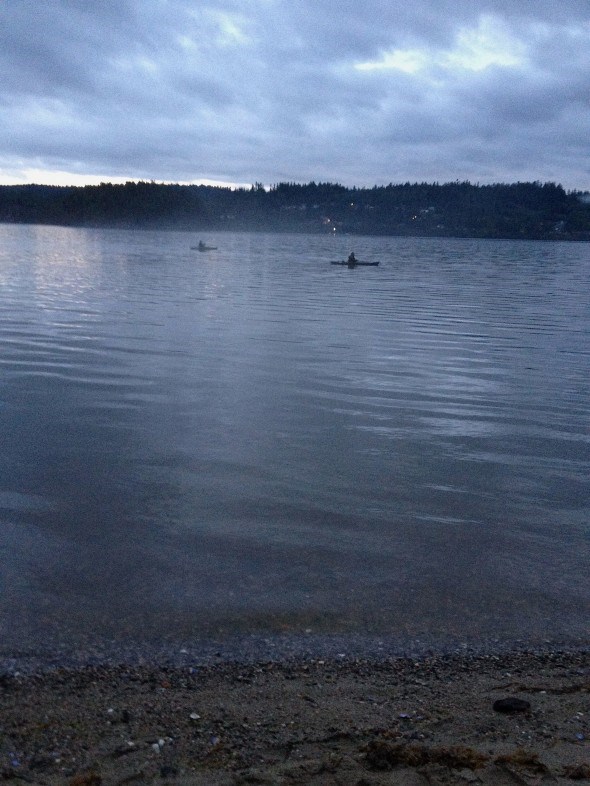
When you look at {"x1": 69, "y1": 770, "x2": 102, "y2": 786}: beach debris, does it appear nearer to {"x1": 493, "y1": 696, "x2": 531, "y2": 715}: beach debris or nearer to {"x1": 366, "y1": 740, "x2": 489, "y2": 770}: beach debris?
{"x1": 366, "y1": 740, "x2": 489, "y2": 770}: beach debris

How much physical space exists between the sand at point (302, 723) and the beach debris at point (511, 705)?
3cm

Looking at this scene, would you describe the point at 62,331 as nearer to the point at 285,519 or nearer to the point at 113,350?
the point at 113,350

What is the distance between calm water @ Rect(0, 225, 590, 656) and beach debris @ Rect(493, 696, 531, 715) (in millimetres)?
1297

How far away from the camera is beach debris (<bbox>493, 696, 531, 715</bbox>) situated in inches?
199

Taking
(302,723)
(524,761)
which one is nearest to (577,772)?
(524,761)

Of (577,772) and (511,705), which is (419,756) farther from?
(511,705)

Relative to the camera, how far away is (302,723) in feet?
16.0

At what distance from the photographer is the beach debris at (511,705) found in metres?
5.07

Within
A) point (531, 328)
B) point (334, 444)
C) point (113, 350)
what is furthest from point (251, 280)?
point (334, 444)

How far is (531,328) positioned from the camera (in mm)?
27406

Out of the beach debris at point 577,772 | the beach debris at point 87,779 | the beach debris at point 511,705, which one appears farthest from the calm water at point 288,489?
the beach debris at point 577,772

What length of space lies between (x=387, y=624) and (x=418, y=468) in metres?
4.23

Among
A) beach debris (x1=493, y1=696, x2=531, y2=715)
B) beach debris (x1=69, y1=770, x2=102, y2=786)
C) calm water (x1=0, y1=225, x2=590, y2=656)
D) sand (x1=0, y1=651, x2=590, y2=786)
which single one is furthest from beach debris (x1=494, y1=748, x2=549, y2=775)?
beach debris (x1=69, y1=770, x2=102, y2=786)

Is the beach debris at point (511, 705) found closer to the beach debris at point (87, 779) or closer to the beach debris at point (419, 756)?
the beach debris at point (419, 756)
